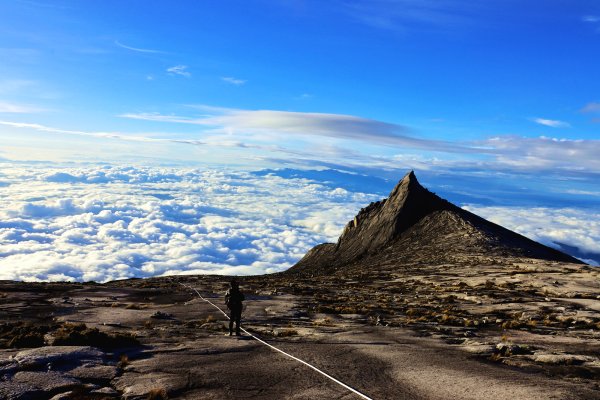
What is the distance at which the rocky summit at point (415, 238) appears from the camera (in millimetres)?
75688

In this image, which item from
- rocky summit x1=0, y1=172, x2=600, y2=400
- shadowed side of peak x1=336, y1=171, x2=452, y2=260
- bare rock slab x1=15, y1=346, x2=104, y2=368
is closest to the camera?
rocky summit x1=0, y1=172, x2=600, y2=400

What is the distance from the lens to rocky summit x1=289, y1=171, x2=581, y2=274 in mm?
75688

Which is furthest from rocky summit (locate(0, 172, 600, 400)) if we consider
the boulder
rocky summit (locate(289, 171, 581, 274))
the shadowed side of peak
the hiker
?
the shadowed side of peak

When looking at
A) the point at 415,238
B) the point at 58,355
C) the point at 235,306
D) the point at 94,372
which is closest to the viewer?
the point at 94,372

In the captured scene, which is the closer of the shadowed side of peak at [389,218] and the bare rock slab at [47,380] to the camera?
the bare rock slab at [47,380]

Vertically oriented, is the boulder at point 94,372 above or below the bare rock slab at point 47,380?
below

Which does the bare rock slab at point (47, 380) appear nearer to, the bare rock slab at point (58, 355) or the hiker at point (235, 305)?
the bare rock slab at point (58, 355)

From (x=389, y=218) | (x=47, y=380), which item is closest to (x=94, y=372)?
(x=47, y=380)

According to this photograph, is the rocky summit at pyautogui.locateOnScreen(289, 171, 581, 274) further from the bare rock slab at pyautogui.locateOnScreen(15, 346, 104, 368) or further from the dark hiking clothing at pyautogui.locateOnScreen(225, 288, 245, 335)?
the bare rock slab at pyautogui.locateOnScreen(15, 346, 104, 368)

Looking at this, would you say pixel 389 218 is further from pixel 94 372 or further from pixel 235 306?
pixel 94 372

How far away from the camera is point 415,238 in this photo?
293 feet

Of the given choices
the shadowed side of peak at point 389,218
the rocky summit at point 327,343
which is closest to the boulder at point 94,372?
the rocky summit at point 327,343

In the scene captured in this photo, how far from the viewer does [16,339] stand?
56.8 ft

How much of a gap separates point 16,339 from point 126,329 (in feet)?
20.5
